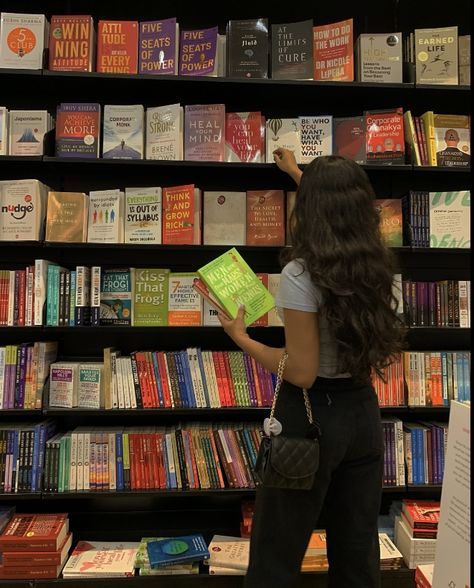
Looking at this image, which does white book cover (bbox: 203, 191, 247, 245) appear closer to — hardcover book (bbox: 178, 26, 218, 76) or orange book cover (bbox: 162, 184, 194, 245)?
orange book cover (bbox: 162, 184, 194, 245)

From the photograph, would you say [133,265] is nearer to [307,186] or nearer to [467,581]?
[307,186]

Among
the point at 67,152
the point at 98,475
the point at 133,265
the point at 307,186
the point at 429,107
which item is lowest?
the point at 98,475

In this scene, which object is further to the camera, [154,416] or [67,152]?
[154,416]

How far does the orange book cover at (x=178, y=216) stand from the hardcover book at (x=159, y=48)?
0.50 m

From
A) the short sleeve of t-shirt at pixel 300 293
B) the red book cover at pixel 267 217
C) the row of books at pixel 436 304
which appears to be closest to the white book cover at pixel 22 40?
the red book cover at pixel 267 217

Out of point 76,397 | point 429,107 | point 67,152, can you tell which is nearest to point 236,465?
point 76,397

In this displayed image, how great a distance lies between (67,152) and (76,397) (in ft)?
3.34

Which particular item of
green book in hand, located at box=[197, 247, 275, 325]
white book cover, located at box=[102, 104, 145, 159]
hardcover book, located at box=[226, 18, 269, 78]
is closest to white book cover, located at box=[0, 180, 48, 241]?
white book cover, located at box=[102, 104, 145, 159]

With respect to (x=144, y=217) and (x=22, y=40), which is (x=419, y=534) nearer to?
(x=144, y=217)

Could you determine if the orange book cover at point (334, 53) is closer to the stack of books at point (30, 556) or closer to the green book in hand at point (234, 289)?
the green book in hand at point (234, 289)

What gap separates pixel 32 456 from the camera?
1.94 metres

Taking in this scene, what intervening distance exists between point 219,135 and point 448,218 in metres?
1.03

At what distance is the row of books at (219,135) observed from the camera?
2.04 meters

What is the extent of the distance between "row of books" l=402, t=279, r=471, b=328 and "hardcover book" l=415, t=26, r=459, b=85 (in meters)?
0.87
